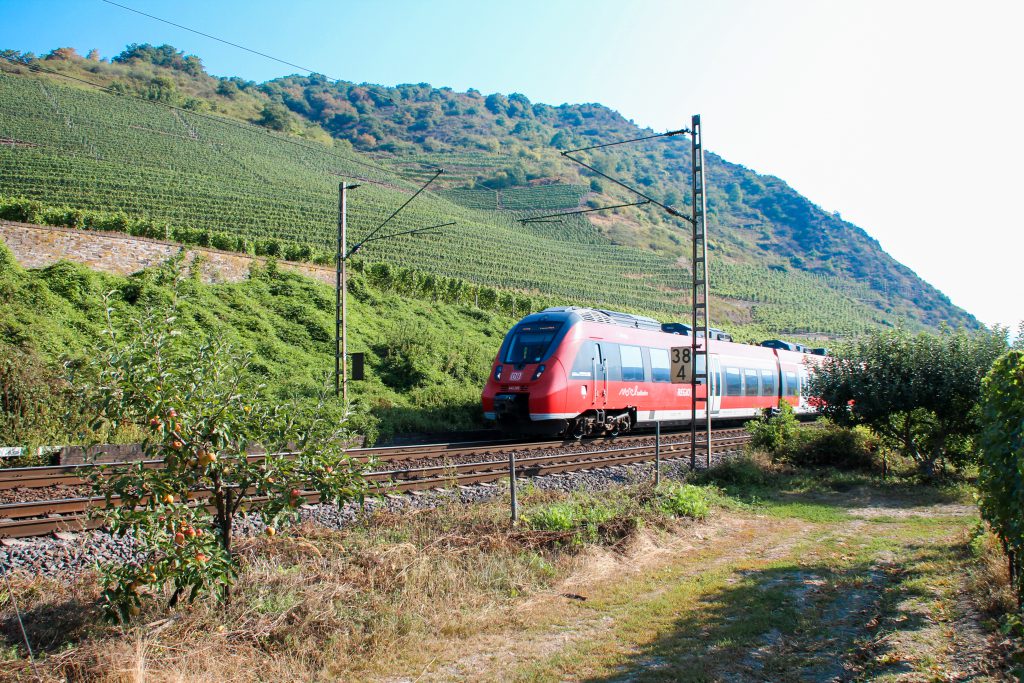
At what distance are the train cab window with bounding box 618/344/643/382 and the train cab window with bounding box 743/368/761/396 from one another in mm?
6895

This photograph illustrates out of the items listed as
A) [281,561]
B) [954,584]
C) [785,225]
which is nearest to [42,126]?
[281,561]

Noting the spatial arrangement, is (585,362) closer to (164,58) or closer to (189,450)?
(189,450)

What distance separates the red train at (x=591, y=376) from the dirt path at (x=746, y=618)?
8.47 meters


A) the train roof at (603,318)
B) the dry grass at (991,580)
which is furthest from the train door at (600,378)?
the dry grass at (991,580)

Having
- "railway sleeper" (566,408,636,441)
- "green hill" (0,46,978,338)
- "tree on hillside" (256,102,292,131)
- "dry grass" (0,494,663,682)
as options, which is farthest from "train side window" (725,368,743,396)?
"tree on hillside" (256,102,292,131)

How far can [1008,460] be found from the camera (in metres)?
5.92

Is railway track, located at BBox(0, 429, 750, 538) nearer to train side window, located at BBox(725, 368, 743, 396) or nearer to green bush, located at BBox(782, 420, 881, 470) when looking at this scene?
green bush, located at BBox(782, 420, 881, 470)

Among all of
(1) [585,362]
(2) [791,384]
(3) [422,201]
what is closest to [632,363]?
(1) [585,362]

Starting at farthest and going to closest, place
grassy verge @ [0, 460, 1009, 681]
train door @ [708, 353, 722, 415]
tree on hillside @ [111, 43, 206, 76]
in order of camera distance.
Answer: tree on hillside @ [111, 43, 206, 76] → train door @ [708, 353, 722, 415] → grassy verge @ [0, 460, 1009, 681]

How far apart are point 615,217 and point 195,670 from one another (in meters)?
105

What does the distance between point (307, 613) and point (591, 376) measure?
14.1 meters

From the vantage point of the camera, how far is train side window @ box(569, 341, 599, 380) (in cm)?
1864

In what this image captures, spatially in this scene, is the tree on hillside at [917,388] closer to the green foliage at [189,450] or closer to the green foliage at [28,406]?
the green foliage at [189,450]

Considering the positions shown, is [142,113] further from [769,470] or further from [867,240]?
[867,240]
